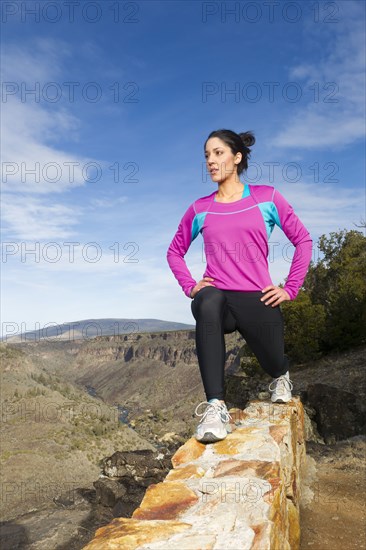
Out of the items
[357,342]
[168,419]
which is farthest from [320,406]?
[168,419]

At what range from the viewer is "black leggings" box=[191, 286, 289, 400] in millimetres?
3385

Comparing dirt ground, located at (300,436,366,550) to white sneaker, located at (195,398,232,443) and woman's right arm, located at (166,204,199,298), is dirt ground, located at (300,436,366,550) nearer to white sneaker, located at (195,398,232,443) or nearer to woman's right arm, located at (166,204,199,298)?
white sneaker, located at (195,398,232,443)

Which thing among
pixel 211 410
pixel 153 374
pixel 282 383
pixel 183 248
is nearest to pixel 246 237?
pixel 183 248

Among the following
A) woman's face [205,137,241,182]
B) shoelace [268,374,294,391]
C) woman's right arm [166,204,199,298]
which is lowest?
shoelace [268,374,294,391]

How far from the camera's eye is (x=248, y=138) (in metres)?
3.96

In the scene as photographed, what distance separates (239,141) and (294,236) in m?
0.94

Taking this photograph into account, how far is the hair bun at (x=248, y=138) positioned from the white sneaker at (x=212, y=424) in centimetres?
221

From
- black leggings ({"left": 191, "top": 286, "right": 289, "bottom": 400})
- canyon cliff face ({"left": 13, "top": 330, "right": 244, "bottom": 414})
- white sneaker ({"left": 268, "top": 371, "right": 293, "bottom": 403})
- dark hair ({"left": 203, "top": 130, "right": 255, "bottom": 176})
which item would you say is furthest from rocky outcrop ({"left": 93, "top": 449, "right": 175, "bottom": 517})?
canyon cliff face ({"left": 13, "top": 330, "right": 244, "bottom": 414})

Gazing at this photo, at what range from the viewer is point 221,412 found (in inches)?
Answer: 129

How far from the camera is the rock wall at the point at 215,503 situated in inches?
75.4

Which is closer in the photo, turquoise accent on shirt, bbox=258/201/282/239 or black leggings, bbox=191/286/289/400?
black leggings, bbox=191/286/289/400

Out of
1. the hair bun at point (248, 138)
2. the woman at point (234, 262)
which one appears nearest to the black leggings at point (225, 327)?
the woman at point (234, 262)

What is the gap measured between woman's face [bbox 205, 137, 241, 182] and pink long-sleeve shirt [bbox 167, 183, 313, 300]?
0.21m

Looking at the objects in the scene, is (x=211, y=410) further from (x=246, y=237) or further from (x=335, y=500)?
(x=335, y=500)
